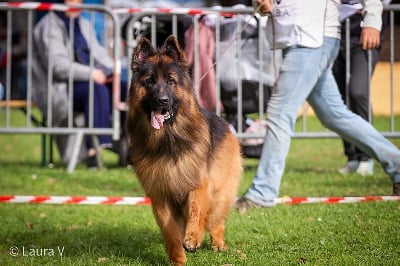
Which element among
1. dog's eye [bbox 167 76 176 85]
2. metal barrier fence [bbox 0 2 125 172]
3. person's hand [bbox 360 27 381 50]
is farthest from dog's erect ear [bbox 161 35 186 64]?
metal barrier fence [bbox 0 2 125 172]

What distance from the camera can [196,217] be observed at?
4.95 metres

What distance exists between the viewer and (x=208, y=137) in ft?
17.6

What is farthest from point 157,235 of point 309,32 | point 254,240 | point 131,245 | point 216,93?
point 216,93

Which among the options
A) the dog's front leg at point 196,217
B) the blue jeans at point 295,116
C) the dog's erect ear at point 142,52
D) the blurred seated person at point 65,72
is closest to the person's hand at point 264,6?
the blue jeans at point 295,116

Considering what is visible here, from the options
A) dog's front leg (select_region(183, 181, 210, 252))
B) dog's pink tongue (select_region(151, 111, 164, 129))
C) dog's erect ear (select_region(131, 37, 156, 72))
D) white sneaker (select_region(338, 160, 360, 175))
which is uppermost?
dog's erect ear (select_region(131, 37, 156, 72))

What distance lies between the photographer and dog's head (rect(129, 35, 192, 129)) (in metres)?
5.04

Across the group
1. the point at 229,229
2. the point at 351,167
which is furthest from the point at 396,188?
the point at 351,167

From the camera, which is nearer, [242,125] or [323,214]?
[323,214]

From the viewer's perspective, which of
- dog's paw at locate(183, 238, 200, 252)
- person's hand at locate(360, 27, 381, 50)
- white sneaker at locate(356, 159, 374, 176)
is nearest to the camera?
dog's paw at locate(183, 238, 200, 252)

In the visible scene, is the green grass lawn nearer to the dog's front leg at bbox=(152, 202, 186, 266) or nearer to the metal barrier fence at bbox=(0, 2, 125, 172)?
the dog's front leg at bbox=(152, 202, 186, 266)

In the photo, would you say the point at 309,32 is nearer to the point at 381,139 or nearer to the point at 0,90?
the point at 381,139

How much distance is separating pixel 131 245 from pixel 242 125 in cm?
425

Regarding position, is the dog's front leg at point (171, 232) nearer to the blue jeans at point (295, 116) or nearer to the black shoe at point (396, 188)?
the blue jeans at point (295, 116)

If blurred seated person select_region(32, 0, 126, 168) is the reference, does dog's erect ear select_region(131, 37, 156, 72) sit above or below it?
above
